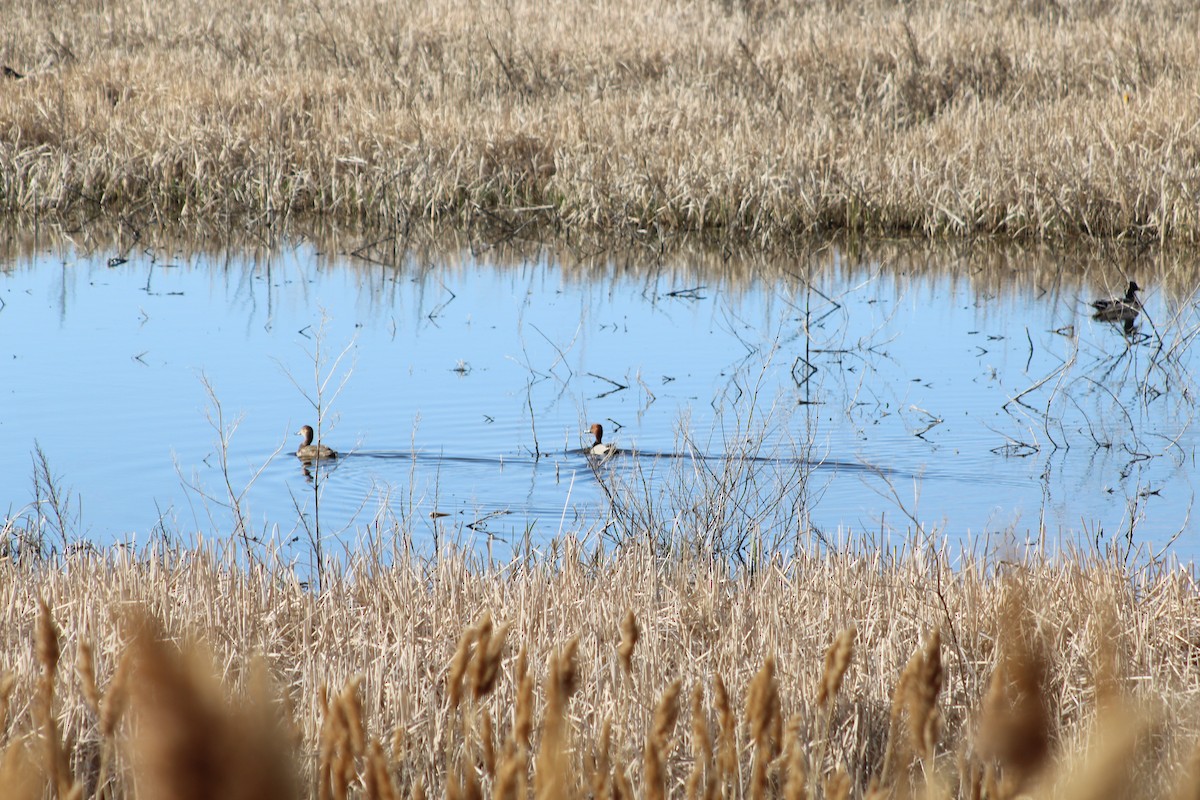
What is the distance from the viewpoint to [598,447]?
7.28 metres

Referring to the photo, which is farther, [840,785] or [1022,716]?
[840,785]

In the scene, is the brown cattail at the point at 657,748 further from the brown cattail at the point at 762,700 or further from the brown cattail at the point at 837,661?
the brown cattail at the point at 837,661

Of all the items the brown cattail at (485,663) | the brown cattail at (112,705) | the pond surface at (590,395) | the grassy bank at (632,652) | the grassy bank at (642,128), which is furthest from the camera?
the grassy bank at (642,128)

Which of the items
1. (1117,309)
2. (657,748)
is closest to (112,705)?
(657,748)

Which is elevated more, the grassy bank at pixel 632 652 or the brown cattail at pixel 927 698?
the brown cattail at pixel 927 698

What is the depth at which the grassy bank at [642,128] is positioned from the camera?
549 inches

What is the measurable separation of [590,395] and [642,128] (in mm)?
7151

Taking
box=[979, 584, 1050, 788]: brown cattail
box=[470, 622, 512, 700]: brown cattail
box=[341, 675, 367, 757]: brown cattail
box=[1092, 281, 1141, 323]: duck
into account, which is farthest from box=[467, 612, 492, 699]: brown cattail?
box=[1092, 281, 1141, 323]: duck

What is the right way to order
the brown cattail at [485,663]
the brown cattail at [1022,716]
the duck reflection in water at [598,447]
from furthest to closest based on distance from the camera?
the duck reflection in water at [598,447] < the brown cattail at [485,663] < the brown cattail at [1022,716]

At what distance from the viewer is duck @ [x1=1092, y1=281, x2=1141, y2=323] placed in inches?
404

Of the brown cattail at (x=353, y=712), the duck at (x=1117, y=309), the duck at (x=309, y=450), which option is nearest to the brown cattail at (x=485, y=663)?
the brown cattail at (x=353, y=712)

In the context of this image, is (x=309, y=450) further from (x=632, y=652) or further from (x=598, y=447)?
(x=632, y=652)

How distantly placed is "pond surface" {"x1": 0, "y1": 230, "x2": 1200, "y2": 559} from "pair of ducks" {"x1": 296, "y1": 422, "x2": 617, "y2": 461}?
4.0 inches

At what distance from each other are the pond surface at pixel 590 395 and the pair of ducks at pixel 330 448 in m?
0.10
